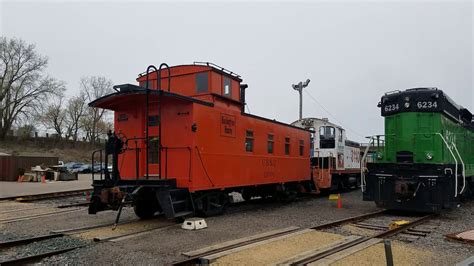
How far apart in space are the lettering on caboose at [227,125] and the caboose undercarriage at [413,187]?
4728 millimetres

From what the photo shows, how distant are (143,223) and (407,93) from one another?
9.33m

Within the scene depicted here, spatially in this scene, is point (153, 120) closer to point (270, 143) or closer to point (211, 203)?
point (211, 203)

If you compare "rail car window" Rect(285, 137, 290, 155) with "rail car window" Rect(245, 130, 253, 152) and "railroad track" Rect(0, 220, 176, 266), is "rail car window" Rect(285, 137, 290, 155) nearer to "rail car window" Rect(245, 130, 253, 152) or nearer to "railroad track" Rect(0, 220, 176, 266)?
"rail car window" Rect(245, 130, 253, 152)

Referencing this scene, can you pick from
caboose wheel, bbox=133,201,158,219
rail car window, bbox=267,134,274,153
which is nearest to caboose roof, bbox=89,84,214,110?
caboose wheel, bbox=133,201,158,219

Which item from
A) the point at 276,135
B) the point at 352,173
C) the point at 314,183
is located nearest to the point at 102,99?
the point at 276,135

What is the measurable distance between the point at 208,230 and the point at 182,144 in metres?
2.51

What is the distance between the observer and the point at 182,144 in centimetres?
1048

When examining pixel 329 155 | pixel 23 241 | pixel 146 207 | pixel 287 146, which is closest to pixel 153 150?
pixel 146 207

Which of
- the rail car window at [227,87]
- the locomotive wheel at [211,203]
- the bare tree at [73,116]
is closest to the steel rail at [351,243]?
the locomotive wheel at [211,203]

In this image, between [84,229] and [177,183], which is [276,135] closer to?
[177,183]

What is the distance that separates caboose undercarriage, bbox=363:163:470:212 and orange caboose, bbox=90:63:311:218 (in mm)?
3861

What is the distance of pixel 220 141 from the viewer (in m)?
11.5

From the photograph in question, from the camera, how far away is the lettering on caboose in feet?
38.3

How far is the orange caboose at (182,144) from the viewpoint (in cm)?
987
